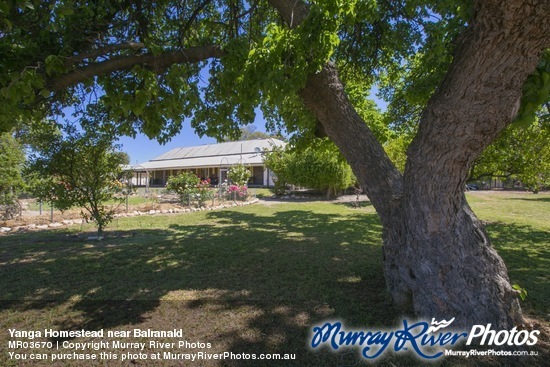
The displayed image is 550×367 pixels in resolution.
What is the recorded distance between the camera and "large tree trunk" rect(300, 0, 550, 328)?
2.21m

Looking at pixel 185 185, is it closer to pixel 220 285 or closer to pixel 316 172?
pixel 316 172

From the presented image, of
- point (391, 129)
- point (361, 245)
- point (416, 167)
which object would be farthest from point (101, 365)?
point (391, 129)

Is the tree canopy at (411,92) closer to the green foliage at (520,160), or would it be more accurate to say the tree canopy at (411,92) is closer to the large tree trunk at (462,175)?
the large tree trunk at (462,175)

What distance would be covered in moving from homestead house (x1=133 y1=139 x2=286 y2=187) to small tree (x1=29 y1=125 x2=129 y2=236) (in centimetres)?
2094

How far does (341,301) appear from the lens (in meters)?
3.44

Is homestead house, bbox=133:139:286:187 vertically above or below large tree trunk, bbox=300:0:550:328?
above

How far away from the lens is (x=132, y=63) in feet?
11.7

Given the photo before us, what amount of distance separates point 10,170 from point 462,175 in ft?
36.8

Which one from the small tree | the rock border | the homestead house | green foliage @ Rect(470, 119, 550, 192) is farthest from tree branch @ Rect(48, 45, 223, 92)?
the homestead house

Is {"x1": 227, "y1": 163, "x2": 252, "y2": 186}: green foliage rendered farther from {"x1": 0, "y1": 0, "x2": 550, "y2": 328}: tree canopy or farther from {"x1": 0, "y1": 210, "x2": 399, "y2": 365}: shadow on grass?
{"x1": 0, "y1": 0, "x2": 550, "y2": 328}: tree canopy

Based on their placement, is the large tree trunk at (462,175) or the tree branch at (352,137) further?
the tree branch at (352,137)

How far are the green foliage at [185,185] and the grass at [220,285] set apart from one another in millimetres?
7087

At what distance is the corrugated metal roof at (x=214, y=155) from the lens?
33.4m

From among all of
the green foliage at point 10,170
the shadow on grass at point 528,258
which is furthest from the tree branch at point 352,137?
the green foliage at point 10,170
